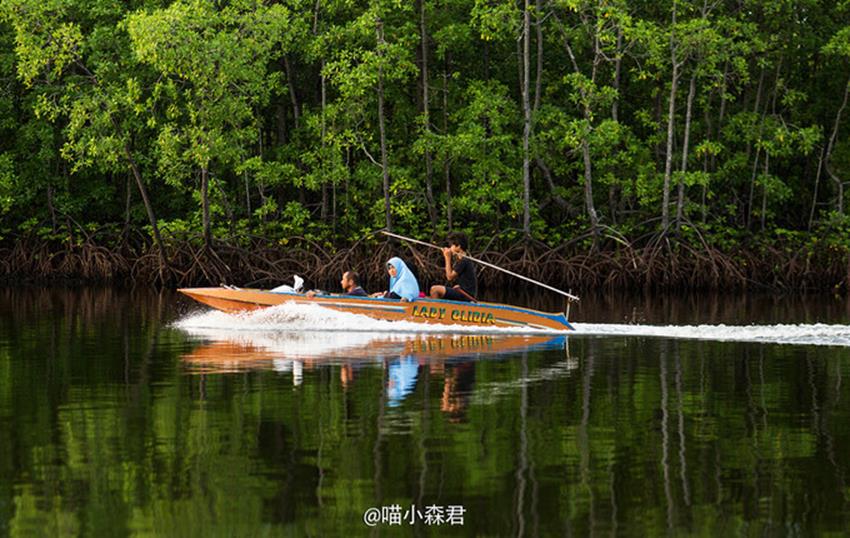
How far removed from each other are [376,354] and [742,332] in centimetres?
577

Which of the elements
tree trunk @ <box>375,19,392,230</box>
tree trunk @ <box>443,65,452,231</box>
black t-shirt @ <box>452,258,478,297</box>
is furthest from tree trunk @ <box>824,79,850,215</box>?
black t-shirt @ <box>452,258,478,297</box>

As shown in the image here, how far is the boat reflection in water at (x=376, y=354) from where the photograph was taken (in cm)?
1503

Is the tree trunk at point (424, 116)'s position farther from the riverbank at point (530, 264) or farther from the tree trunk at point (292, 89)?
the tree trunk at point (292, 89)

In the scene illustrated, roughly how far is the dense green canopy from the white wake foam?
42.4 ft

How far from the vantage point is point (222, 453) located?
10.8 m

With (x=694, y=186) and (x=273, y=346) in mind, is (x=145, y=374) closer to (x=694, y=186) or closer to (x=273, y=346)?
(x=273, y=346)

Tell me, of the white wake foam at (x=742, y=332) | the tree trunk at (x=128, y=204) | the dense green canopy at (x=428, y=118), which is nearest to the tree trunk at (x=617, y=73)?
the dense green canopy at (x=428, y=118)

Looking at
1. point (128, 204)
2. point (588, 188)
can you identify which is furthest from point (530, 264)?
point (128, 204)

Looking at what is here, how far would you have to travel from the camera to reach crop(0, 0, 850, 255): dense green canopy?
33812 mm

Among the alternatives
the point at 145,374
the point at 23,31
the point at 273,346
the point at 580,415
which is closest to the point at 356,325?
the point at 273,346

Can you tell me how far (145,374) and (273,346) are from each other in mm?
3534

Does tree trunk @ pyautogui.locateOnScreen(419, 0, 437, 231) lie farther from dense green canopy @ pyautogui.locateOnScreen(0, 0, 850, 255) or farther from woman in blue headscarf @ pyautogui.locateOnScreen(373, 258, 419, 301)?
woman in blue headscarf @ pyautogui.locateOnScreen(373, 258, 419, 301)

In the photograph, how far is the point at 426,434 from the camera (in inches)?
460

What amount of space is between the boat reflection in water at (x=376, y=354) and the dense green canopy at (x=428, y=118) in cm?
1345
